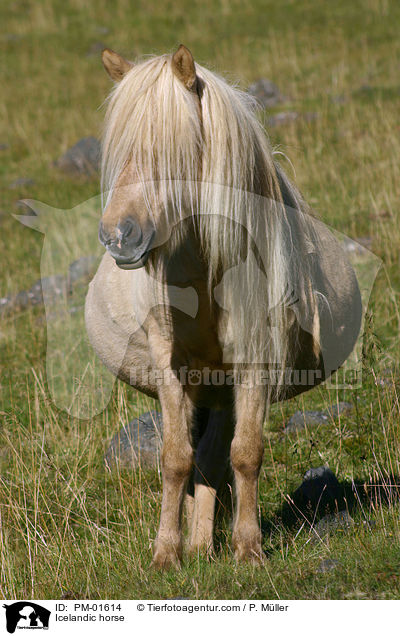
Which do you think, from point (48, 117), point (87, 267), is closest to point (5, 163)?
point (48, 117)

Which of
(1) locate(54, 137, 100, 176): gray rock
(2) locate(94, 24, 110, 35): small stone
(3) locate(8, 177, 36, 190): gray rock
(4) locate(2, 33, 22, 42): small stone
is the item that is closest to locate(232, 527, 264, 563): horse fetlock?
(1) locate(54, 137, 100, 176): gray rock

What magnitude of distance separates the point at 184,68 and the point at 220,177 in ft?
1.47

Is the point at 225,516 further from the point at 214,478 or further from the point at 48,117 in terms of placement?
the point at 48,117

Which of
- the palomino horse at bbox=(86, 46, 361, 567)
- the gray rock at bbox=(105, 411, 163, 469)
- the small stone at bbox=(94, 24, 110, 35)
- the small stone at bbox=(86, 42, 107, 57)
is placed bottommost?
the gray rock at bbox=(105, 411, 163, 469)

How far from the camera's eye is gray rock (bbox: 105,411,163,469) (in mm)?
5336

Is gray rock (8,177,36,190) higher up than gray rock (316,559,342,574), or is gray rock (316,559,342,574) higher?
gray rock (8,177,36,190)

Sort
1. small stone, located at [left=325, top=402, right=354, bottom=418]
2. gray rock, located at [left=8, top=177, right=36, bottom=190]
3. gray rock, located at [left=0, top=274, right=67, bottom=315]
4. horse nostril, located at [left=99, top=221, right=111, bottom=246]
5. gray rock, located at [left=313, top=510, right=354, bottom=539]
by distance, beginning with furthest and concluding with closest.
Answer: gray rock, located at [left=8, top=177, right=36, bottom=190], gray rock, located at [left=0, top=274, right=67, bottom=315], small stone, located at [left=325, top=402, right=354, bottom=418], gray rock, located at [left=313, top=510, right=354, bottom=539], horse nostril, located at [left=99, top=221, right=111, bottom=246]

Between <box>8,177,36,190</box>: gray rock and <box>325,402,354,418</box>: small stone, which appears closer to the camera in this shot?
<box>325,402,354,418</box>: small stone

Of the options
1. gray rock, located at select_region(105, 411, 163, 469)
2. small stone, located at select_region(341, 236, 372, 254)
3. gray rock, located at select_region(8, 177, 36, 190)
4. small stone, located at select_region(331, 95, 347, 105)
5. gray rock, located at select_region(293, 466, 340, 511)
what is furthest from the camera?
small stone, located at select_region(331, 95, 347, 105)

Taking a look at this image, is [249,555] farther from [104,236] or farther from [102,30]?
[102,30]

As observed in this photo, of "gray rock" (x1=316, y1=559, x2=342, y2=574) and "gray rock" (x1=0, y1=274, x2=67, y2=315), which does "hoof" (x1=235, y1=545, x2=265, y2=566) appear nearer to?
"gray rock" (x1=316, y1=559, x2=342, y2=574)

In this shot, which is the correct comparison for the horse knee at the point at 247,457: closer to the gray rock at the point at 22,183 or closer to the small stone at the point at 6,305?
the small stone at the point at 6,305

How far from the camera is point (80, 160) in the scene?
1326 centimetres
